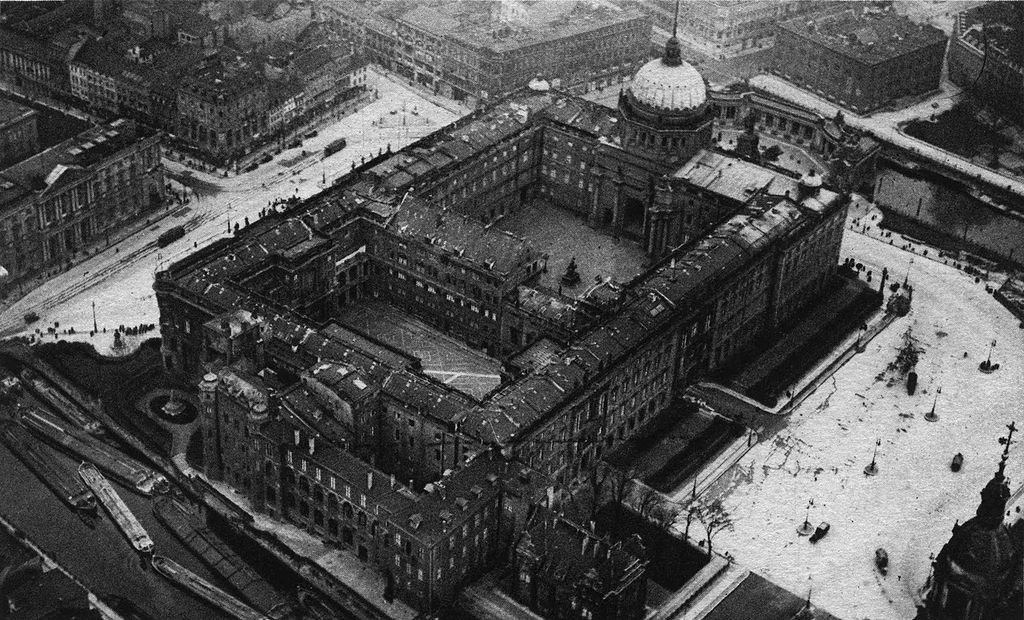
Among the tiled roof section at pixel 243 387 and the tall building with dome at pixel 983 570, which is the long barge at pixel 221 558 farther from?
the tall building with dome at pixel 983 570

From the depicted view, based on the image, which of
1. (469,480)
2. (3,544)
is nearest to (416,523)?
(469,480)

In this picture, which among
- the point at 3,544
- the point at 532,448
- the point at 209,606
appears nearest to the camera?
the point at 3,544

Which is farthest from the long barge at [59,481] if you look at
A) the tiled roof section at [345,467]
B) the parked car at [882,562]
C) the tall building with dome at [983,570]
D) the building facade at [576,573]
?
the tall building with dome at [983,570]

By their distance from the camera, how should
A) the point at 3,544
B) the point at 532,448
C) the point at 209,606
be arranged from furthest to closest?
1. the point at 532,448
2. the point at 209,606
3. the point at 3,544

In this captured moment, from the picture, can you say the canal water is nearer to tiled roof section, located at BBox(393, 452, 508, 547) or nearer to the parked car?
tiled roof section, located at BBox(393, 452, 508, 547)

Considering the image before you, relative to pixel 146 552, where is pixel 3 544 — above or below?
above

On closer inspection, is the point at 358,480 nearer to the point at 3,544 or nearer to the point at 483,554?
the point at 483,554

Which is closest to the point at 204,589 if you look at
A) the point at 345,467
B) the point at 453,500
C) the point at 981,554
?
the point at 345,467
